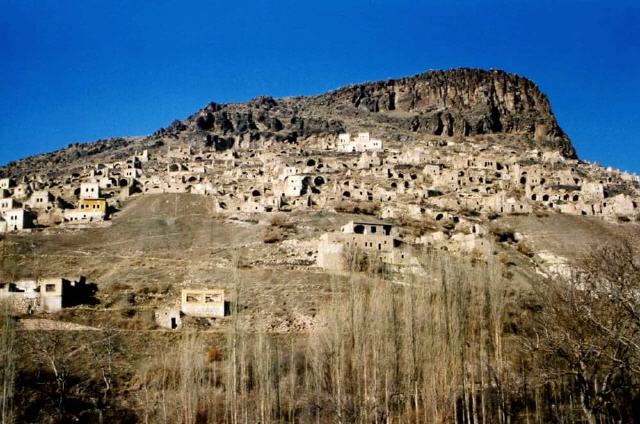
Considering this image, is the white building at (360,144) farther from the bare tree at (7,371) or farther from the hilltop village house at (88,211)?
the bare tree at (7,371)

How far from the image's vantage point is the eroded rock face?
129 metres

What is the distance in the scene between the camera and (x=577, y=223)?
6488cm

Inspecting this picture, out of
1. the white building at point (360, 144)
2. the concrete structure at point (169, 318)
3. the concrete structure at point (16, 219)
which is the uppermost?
the white building at point (360, 144)

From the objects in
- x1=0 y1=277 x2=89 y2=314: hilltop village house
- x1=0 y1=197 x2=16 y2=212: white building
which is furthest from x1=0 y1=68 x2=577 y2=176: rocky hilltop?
x1=0 y1=277 x2=89 y2=314: hilltop village house

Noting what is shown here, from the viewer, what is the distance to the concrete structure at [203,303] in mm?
41562

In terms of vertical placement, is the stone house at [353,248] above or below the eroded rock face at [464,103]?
below

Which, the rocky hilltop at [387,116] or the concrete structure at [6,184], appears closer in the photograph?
the concrete structure at [6,184]

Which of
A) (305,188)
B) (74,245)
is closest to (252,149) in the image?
(305,188)

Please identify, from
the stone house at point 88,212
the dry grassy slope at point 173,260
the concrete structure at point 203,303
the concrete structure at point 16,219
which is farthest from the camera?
the stone house at point 88,212

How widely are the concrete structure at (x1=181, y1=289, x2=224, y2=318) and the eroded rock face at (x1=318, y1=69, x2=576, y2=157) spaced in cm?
8937

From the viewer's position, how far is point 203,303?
137 ft

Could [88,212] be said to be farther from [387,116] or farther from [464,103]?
[464,103]

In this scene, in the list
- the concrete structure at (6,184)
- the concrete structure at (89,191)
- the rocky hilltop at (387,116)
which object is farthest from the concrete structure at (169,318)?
the rocky hilltop at (387,116)

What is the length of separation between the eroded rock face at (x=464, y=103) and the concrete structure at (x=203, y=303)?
89.4 m
